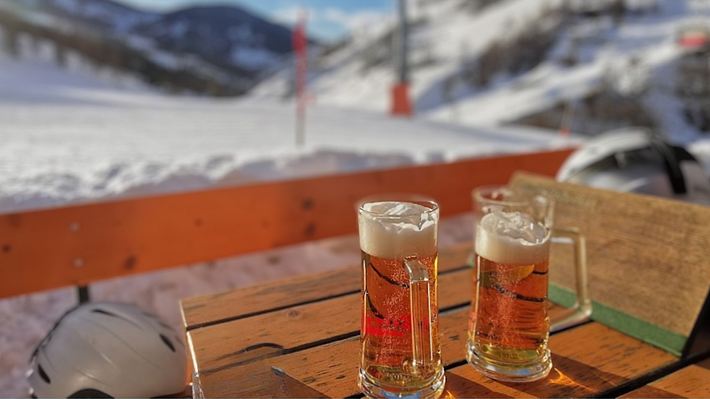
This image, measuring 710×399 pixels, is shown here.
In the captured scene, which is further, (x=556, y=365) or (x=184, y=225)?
(x=184, y=225)

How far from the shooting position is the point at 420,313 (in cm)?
84

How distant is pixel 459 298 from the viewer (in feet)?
4.38

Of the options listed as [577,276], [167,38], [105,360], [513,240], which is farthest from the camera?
[167,38]

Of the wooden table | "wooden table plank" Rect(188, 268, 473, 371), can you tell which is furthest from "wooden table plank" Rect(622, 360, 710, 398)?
"wooden table plank" Rect(188, 268, 473, 371)

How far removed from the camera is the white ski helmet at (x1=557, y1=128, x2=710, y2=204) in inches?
81.9

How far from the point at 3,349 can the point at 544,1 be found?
29197 millimetres

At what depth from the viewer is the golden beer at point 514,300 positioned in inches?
38.0

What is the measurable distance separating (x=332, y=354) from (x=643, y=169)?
1717mm

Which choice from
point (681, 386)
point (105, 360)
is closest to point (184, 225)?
point (105, 360)

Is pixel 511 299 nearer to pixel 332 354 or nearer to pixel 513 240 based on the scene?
pixel 513 240

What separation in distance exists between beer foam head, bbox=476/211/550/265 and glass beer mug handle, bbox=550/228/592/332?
15 cm

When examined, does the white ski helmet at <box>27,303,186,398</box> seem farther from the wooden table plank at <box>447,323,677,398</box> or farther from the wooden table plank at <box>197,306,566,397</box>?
the wooden table plank at <box>447,323,677,398</box>

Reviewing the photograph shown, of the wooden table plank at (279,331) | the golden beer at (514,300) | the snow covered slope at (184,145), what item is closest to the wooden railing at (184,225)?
the snow covered slope at (184,145)

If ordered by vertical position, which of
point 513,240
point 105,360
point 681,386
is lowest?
point 105,360
